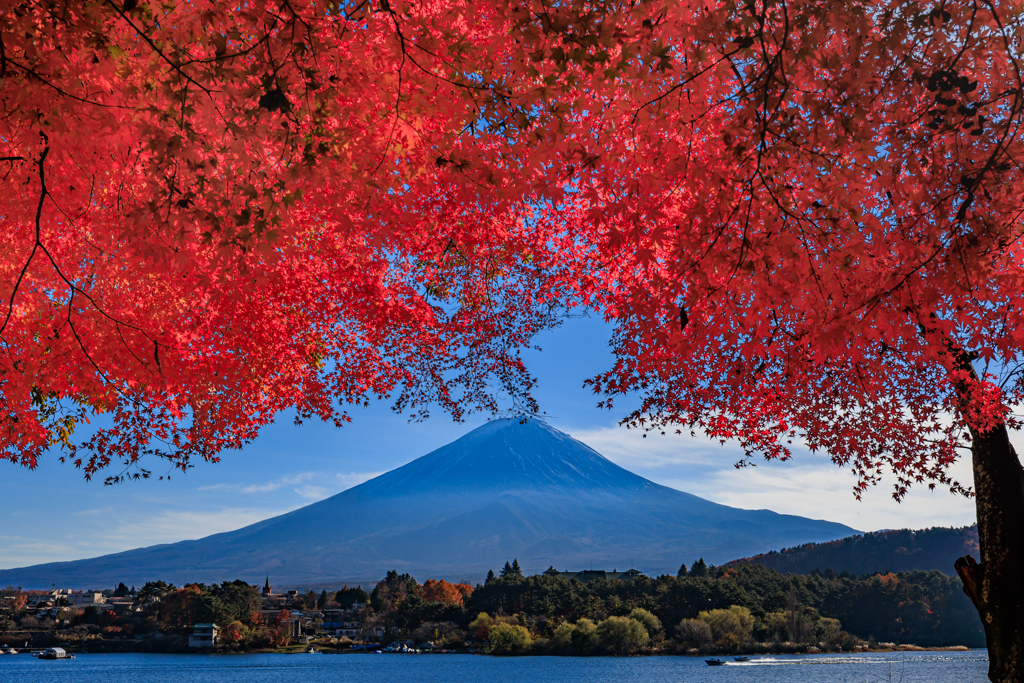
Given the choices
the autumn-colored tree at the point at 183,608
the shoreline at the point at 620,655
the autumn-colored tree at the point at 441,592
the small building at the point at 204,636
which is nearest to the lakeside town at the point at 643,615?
the small building at the point at 204,636

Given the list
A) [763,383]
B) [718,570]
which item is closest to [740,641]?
[718,570]

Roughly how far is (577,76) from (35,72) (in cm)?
347

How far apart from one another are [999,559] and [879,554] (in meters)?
139

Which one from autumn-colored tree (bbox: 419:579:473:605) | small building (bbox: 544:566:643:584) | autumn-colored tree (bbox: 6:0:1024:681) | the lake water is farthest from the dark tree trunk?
autumn-colored tree (bbox: 419:579:473:605)

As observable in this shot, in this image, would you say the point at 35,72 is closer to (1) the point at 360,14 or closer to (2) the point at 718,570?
(1) the point at 360,14

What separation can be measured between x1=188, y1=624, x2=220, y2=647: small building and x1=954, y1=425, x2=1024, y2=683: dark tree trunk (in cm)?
11040

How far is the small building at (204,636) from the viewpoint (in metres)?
98.6

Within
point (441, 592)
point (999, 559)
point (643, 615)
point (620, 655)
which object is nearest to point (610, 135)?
point (999, 559)

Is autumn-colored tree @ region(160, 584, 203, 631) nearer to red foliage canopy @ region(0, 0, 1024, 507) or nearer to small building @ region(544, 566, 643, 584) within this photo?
small building @ region(544, 566, 643, 584)

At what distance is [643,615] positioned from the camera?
75250 mm

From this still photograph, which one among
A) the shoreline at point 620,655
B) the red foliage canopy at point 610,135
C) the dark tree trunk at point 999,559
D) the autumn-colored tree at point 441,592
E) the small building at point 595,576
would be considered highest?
the red foliage canopy at point 610,135

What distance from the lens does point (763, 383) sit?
10.7 m

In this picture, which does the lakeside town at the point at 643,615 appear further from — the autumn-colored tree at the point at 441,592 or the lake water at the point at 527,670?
the autumn-colored tree at the point at 441,592

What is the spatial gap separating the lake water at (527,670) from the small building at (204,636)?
72.5 inches
